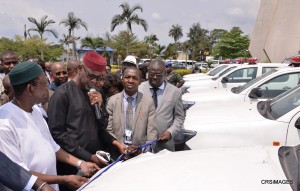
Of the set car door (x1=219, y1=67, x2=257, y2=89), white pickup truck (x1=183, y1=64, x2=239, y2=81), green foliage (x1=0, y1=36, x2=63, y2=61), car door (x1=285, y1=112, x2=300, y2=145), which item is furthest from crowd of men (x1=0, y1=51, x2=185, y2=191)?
green foliage (x1=0, y1=36, x2=63, y2=61)

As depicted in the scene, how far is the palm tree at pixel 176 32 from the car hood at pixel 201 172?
216ft

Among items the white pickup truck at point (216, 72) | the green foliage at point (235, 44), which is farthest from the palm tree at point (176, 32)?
the white pickup truck at point (216, 72)

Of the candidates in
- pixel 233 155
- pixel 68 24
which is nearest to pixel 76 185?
pixel 233 155

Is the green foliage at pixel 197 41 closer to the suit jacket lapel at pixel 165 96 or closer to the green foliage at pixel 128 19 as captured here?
the green foliage at pixel 128 19

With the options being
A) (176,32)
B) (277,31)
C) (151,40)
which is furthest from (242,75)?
(176,32)

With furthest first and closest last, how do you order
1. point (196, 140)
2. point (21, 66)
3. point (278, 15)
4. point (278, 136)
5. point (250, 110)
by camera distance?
point (278, 15) < point (250, 110) < point (196, 140) < point (278, 136) < point (21, 66)

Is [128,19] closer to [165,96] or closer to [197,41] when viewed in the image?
[165,96]

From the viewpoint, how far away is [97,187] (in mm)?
2025

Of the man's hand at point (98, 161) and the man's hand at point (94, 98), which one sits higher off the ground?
the man's hand at point (94, 98)

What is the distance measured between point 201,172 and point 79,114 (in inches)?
52.7

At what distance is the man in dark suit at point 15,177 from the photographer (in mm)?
1863

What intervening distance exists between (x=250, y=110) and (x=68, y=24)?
1363 inches

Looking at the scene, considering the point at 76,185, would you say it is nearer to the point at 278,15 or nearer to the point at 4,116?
the point at 4,116

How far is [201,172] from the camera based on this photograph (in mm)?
1918
